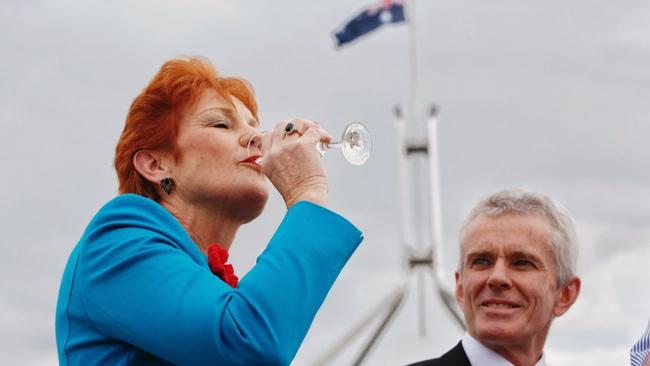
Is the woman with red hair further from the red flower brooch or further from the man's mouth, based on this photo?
the man's mouth

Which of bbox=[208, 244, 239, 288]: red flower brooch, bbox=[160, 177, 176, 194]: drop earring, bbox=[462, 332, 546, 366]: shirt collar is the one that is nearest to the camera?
bbox=[208, 244, 239, 288]: red flower brooch

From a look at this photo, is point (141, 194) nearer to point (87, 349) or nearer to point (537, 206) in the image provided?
point (87, 349)

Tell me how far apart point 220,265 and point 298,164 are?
1.68ft

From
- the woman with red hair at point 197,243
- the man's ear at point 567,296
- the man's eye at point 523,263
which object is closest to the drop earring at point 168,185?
the woman with red hair at point 197,243

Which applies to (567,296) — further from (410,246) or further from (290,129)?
(410,246)

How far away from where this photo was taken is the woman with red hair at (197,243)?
3.16m

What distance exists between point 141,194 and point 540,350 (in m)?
2.36

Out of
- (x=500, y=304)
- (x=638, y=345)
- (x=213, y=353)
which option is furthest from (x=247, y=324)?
(x=500, y=304)

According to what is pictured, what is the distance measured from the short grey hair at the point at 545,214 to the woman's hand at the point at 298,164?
2.03 metres

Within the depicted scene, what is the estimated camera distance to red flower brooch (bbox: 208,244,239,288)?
12.2ft

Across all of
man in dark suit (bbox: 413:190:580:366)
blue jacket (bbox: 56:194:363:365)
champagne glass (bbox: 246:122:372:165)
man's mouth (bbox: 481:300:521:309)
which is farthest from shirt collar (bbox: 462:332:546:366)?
blue jacket (bbox: 56:194:363:365)

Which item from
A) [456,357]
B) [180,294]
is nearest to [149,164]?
[180,294]

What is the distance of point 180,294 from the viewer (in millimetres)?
3186

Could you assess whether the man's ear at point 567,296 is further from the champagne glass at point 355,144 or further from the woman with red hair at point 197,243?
the woman with red hair at point 197,243
